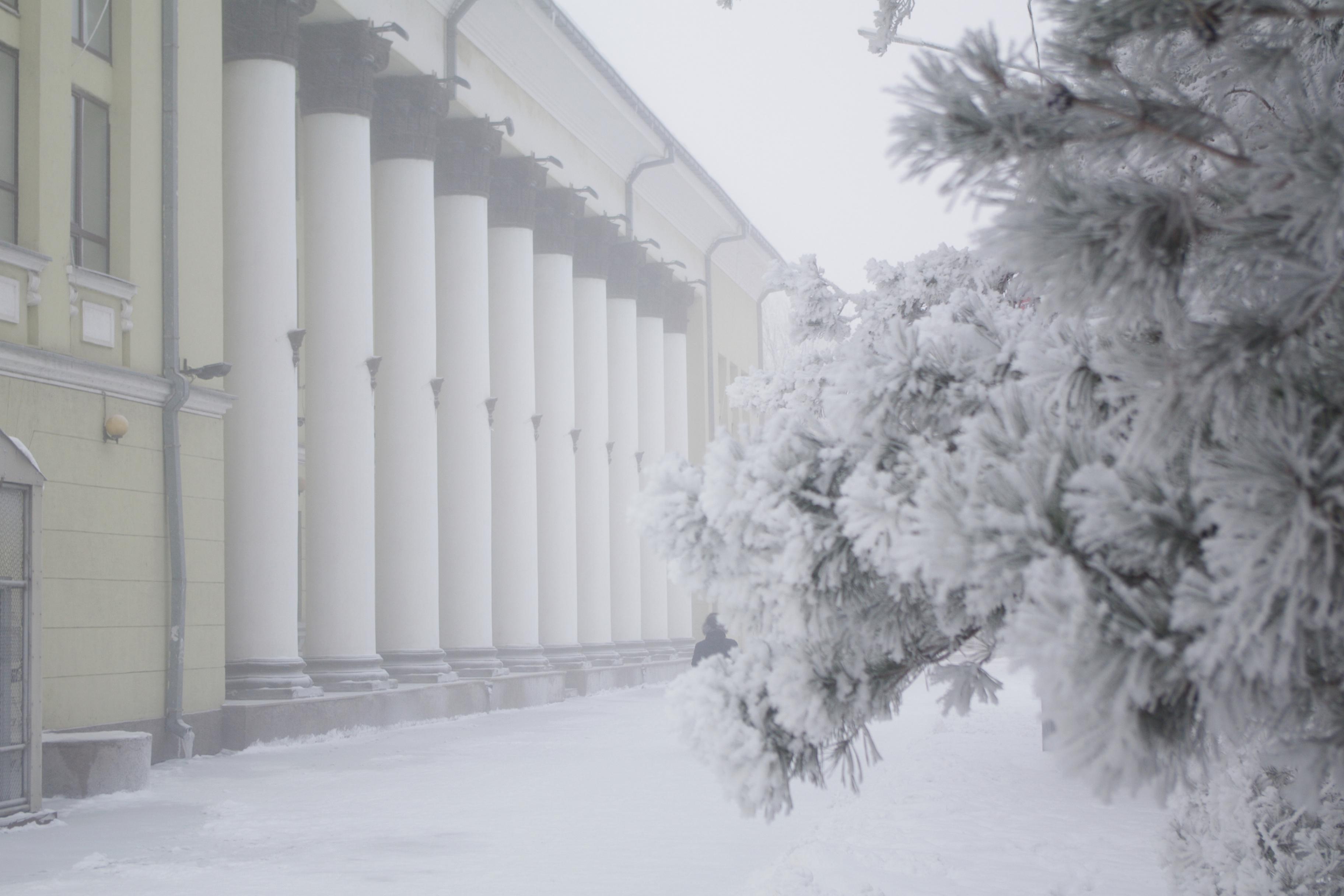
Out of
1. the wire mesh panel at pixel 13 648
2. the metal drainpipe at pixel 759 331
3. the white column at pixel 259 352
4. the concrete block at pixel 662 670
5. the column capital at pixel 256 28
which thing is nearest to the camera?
the wire mesh panel at pixel 13 648

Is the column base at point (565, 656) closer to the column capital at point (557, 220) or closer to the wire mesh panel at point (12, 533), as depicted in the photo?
the column capital at point (557, 220)

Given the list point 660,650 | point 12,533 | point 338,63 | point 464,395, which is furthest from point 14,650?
point 660,650

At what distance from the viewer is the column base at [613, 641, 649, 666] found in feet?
96.1

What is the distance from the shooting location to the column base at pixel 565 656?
2567cm

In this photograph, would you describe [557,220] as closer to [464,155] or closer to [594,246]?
A: [594,246]

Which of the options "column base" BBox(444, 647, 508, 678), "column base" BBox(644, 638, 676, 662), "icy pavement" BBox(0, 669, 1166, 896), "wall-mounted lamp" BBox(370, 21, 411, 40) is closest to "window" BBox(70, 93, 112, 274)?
"icy pavement" BBox(0, 669, 1166, 896)

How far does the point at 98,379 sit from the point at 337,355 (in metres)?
5.51

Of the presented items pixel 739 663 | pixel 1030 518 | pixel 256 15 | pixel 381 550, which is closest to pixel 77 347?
pixel 256 15

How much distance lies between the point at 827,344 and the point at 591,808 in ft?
12.0

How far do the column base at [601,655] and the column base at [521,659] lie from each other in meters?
3.24

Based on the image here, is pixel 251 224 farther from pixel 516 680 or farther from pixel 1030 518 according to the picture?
pixel 1030 518

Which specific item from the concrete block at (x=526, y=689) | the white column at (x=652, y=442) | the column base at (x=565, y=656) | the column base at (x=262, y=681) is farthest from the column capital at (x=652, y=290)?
the column base at (x=262, y=681)

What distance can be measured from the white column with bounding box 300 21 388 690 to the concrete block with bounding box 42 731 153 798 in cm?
653

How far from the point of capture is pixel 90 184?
13.1 m
